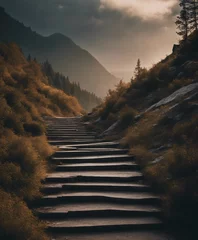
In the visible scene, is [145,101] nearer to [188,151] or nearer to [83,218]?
[188,151]

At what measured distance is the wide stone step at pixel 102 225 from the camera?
154 inches

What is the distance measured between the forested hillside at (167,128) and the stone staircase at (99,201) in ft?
1.15

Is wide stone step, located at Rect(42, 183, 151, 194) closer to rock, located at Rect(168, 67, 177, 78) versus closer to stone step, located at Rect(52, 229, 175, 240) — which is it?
stone step, located at Rect(52, 229, 175, 240)

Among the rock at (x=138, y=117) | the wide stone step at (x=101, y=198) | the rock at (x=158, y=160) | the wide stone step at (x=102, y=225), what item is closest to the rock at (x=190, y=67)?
the rock at (x=138, y=117)

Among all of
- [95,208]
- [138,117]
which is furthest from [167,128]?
[95,208]

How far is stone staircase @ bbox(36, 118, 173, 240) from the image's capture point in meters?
3.92

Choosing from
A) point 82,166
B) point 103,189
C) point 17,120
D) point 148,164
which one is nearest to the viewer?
point 103,189

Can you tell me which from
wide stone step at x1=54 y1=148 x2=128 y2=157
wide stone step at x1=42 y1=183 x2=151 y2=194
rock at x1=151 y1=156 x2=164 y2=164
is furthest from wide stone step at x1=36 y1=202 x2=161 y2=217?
wide stone step at x1=54 y1=148 x2=128 y2=157

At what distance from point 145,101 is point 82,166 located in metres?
5.51

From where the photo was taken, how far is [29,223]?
3439mm

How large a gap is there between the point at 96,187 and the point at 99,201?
18.2 inches

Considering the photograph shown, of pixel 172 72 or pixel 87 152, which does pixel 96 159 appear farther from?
pixel 172 72

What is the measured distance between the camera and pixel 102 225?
397 cm

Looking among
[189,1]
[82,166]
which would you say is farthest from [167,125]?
[189,1]
